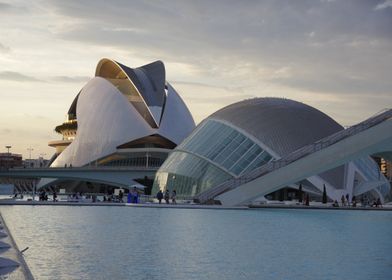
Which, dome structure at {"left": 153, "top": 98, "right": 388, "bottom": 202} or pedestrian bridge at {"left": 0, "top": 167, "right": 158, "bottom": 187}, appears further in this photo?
pedestrian bridge at {"left": 0, "top": 167, "right": 158, "bottom": 187}

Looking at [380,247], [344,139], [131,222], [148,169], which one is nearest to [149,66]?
[148,169]

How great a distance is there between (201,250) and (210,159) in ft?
93.5

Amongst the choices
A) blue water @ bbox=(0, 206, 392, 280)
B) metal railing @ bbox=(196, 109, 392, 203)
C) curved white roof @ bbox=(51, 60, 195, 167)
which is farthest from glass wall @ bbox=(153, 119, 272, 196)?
curved white roof @ bbox=(51, 60, 195, 167)

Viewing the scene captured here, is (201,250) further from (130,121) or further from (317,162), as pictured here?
(130,121)

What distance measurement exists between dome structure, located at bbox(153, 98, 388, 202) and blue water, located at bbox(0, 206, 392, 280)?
19242mm

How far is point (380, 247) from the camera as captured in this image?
A: 16.8 m

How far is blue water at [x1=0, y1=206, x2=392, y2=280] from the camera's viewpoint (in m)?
12.2

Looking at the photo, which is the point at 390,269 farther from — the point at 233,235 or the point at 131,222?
the point at 131,222

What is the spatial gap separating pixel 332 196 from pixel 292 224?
66.0 ft

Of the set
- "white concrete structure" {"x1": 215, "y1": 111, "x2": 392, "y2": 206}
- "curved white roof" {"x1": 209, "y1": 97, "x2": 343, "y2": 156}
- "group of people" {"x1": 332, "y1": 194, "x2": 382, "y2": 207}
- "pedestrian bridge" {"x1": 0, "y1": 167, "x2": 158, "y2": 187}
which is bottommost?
"group of people" {"x1": 332, "y1": 194, "x2": 382, "y2": 207}

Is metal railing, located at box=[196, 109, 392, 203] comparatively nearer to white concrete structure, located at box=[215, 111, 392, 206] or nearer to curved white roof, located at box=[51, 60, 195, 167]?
white concrete structure, located at box=[215, 111, 392, 206]

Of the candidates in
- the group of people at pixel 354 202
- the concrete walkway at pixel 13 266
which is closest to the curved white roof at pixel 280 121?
the group of people at pixel 354 202

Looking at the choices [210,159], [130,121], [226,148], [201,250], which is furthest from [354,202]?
[130,121]

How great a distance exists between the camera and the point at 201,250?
15297 mm
